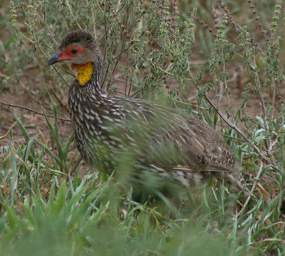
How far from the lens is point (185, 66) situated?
664 cm

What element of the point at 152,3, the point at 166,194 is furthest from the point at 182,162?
the point at 152,3

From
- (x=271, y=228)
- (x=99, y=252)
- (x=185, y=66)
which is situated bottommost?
(x=271, y=228)

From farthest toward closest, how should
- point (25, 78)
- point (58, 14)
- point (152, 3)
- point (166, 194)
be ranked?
point (25, 78), point (58, 14), point (152, 3), point (166, 194)

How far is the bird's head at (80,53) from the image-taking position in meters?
6.86

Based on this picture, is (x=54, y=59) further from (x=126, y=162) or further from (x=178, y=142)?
(x=126, y=162)

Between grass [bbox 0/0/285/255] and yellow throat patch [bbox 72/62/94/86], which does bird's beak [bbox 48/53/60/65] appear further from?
grass [bbox 0/0/285/255]

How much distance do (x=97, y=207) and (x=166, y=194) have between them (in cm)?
67

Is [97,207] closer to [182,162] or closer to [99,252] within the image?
[182,162]

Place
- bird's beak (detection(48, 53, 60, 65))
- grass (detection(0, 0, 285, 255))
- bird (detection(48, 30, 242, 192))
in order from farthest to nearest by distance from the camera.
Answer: bird's beak (detection(48, 53, 60, 65))
bird (detection(48, 30, 242, 192))
grass (detection(0, 0, 285, 255))

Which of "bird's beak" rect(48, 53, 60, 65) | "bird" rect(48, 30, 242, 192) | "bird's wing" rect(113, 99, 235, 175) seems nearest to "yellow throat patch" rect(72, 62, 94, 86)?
"bird" rect(48, 30, 242, 192)

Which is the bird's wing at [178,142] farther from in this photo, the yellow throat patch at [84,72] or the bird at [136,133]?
the yellow throat patch at [84,72]

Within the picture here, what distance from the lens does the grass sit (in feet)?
17.6

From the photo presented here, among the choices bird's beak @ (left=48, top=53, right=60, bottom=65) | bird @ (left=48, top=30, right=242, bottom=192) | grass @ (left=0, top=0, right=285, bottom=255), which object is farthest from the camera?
bird's beak @ (left=48, top=53, right=60, bottom=65)

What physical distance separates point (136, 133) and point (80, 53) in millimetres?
710
